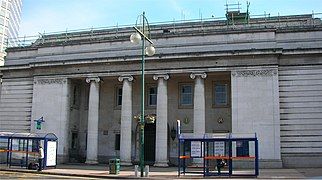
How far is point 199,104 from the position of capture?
33.9 m

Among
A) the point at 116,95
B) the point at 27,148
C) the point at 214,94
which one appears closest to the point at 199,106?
the point at 214,94

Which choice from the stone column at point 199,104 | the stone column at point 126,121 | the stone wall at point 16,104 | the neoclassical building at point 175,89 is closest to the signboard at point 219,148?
the neoclassical building at point 175,89

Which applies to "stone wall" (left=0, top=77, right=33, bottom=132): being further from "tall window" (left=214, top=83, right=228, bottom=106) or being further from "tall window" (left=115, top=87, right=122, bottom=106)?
"tall window" (left=214, top=83, right=228, bottom=106)

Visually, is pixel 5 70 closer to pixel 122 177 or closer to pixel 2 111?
pixel 2 111

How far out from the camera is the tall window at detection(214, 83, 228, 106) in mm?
35656

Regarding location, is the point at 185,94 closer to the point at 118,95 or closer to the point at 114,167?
the point at 118,95

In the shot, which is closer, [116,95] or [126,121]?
[126,121]

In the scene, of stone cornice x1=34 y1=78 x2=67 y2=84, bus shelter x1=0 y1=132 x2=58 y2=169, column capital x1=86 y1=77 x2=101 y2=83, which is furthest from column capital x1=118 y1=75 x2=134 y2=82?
bus shelter x1=0 y1=132 x2=58 y2=169

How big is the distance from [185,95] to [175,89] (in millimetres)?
1054

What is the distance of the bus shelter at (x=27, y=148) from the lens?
3016 centimetres

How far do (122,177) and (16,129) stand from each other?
739 inches

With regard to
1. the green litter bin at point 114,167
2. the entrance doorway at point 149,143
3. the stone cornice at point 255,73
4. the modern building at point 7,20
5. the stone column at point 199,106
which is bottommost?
the green litter bin at point 114,167

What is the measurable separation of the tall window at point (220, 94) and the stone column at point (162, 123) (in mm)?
4472

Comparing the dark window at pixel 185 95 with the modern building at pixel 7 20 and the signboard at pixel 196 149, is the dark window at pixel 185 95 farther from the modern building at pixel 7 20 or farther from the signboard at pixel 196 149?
the modern building at pixel 7 20
